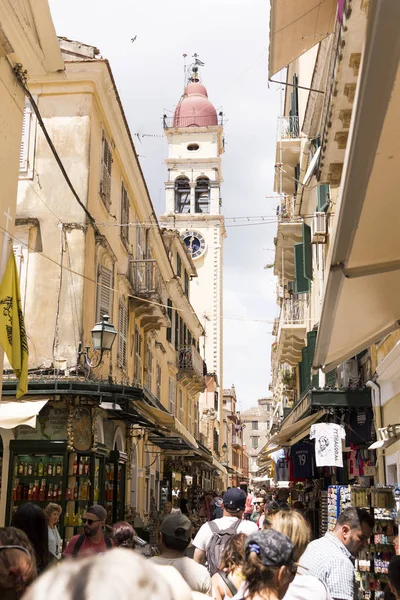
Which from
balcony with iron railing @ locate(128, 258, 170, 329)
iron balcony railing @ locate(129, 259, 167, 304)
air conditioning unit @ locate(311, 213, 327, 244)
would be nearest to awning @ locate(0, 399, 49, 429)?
air conditioning unit @ locate(311, 213, 327, 244)

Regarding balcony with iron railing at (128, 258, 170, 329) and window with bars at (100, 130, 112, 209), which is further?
balcony with iron railing at (128, 258, 170, 329)

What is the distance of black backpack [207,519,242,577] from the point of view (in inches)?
228

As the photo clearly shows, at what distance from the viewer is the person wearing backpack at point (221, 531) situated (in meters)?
5.85

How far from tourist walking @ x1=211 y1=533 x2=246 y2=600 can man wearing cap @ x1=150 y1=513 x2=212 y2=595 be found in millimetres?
682

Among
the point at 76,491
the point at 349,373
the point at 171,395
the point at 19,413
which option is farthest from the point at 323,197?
the point at 171,395

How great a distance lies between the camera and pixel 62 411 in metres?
13.7

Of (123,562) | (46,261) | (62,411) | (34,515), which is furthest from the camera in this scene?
(46,261)

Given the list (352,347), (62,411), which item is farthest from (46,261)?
(352,347)

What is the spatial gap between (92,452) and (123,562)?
12805mm

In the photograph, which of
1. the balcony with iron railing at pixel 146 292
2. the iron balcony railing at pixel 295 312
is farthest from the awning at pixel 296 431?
the balcony with iron railing at pixel 146 292

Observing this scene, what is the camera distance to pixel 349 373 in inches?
603

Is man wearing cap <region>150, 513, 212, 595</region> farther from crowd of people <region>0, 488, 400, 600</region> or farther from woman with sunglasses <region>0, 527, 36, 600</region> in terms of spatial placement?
woman with sunglasses <region>0, 527, 36, 600</region>

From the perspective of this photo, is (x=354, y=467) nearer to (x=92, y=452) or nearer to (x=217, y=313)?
(x=92, y=452)

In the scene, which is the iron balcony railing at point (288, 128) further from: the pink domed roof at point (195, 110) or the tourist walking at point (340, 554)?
the pink domed roof at point (195, 110)
